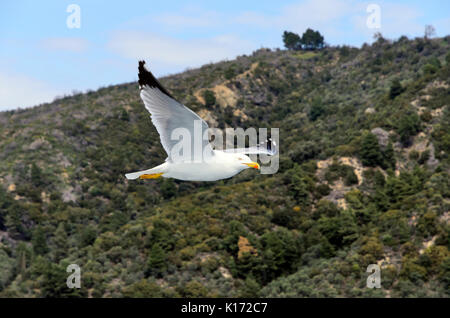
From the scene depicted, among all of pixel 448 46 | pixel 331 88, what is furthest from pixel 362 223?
pixel 448 46

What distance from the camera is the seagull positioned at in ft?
31.0

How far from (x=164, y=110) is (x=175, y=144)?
0.76 meters

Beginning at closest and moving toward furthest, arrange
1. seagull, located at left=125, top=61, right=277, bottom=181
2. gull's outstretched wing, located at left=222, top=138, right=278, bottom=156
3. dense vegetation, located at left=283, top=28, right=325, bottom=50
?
seagull, located at left=125, top=61, right=277, bottom=181, gull's outstretched wing, located at left=222, top=138, right=278, bottom=156, dense vegetation, located at left=283, top=28, right=325, bottom=50

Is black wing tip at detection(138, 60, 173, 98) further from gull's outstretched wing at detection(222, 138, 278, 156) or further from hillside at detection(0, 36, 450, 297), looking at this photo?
hillside at detection(0, 36, 450, 297)

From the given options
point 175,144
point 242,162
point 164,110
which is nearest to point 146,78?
point 164,110

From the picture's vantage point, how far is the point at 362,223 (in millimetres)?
48000

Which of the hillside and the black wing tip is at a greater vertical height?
the black wing tip

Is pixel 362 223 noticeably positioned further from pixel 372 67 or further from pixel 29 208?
pixel 372 67

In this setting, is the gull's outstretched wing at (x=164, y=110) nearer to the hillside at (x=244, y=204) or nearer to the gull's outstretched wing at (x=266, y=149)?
the gull's outstretched wing at (x=266, y=149)

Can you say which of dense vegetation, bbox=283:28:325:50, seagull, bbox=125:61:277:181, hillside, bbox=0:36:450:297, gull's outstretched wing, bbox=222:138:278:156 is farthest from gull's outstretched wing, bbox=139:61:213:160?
dense vegetation, bbox=283:28:325:50

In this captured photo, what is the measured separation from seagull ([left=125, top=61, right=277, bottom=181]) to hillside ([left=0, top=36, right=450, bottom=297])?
2800cm

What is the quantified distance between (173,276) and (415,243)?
16892mm

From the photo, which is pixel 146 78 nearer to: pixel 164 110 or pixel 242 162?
pixel 164 110

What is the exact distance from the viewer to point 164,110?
9.67 m
